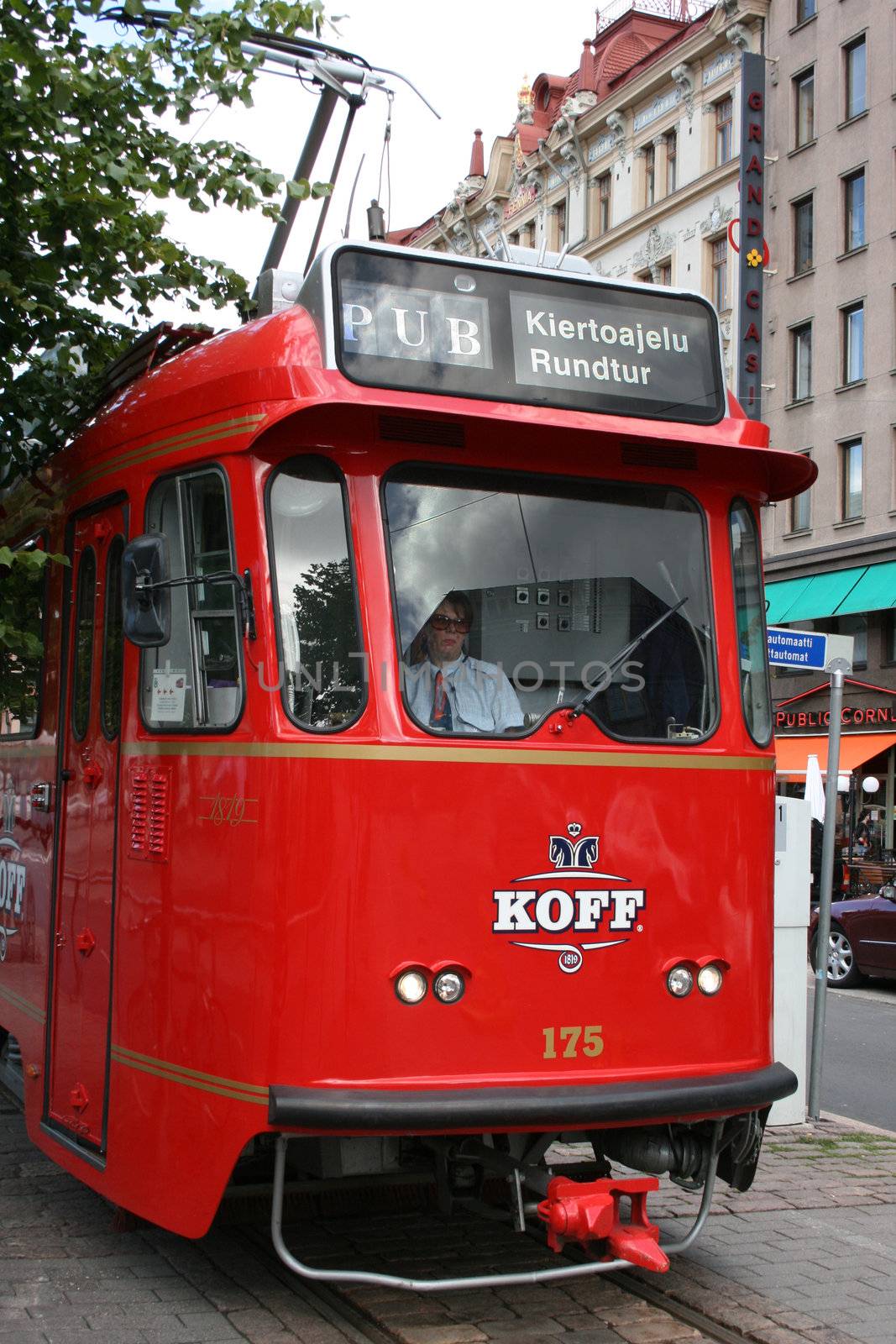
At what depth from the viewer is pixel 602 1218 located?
522 cm

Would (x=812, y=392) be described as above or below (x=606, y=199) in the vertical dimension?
below

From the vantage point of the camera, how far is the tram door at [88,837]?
6.17m

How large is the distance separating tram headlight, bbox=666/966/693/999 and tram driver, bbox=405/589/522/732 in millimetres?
978

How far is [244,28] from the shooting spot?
8789 mm

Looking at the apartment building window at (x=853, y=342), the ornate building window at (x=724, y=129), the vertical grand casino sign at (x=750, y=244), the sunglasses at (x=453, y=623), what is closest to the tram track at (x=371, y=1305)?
the sunglasses at (x=453, y=623)

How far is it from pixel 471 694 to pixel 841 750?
2993cm

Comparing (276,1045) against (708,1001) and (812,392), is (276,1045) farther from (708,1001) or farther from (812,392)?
(812,392)

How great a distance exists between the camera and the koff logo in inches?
208

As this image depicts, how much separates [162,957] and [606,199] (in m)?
42.7

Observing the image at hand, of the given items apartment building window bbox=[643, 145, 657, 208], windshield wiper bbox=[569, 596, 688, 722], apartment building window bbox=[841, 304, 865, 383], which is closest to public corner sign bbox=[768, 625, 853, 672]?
windshield wiper bbox=[569, 596, 688, 722]

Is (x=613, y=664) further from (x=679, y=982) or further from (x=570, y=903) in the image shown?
(x=679, y=982)

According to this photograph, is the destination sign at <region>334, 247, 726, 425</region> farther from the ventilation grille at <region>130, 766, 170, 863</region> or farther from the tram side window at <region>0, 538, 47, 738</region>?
the tram side window at <region>0, 538, 47, 738</region>

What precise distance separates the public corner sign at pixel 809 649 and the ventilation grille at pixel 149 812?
504cm


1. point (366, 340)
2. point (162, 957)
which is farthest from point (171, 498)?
point (162, 957)
